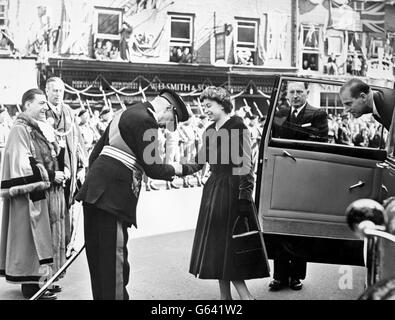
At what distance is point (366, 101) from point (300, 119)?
15.0 inches

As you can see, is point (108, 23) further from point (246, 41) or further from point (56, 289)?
point (56, 289)

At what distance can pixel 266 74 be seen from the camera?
A: 2812mm

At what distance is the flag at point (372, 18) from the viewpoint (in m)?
3.02

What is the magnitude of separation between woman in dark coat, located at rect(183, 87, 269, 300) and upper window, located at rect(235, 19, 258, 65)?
247mm

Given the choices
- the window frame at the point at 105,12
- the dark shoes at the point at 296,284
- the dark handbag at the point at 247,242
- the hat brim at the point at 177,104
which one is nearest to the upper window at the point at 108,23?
the window frame at the point at 105,12

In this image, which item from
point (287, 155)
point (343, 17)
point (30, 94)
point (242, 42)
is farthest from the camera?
point (343, 17)

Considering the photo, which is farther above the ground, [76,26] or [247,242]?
[76,26]

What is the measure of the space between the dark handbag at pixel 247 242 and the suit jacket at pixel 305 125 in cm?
43

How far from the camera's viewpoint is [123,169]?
266cm

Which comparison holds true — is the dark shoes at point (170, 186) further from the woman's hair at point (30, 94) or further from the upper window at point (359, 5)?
the upper window at point (359, 5)

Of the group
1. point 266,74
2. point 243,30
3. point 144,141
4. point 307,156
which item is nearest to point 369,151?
point 307,156

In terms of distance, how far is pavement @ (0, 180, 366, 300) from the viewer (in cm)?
271

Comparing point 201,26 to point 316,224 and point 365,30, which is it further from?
point 316,224

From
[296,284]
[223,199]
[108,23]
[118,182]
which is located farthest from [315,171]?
[108,23]
